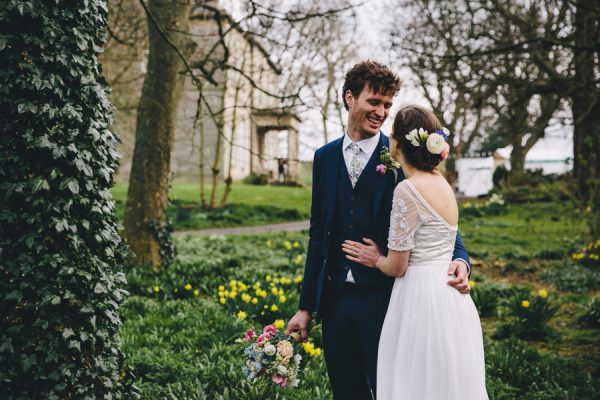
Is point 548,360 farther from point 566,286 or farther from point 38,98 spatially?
point 38,98

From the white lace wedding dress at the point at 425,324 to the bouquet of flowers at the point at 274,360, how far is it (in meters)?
0.50

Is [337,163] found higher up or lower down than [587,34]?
lower down

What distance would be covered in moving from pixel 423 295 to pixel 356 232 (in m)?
0.45

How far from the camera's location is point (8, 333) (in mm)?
2801

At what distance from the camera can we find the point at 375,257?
243 cm

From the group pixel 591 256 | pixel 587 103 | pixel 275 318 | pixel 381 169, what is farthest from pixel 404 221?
pixel 587 103

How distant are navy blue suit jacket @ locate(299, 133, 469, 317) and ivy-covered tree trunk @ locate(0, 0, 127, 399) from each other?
1210 mm

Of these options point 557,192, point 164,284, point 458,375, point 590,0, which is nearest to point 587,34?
point 590,0

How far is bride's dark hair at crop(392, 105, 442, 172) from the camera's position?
7.72 feet

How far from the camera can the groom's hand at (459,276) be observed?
91.8 inches

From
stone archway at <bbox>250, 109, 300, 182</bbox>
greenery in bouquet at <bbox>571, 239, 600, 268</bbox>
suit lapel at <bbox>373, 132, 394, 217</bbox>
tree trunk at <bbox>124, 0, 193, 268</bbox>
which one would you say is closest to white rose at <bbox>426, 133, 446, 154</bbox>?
suit lapel at <bbox>373, 132, 394, 217</bbox>

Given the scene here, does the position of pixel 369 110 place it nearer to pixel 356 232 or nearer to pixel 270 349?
pixel 356 232

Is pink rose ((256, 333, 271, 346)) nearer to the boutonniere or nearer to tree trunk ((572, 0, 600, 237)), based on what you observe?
the boutonniere

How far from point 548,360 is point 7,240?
169 inches
